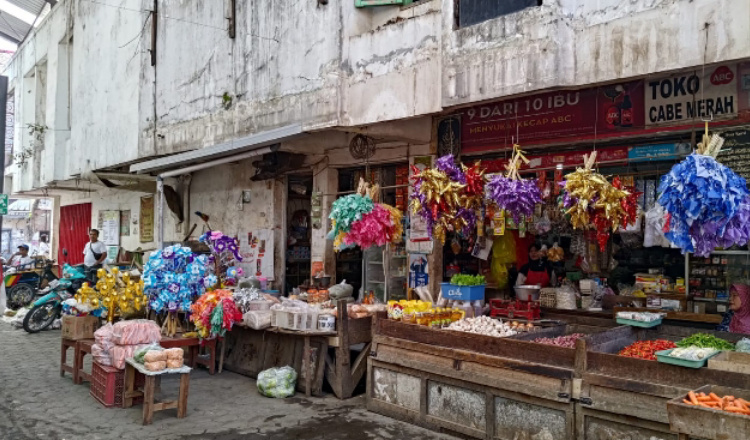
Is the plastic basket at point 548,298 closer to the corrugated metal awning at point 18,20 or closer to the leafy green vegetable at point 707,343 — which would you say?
the leafy green vegetable at point 707,343

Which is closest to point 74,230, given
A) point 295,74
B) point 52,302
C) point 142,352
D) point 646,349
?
point 52,302

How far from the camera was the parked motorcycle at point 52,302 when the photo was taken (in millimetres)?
12078

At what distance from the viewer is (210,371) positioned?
337 inches

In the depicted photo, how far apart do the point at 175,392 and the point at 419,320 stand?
3.39 meters

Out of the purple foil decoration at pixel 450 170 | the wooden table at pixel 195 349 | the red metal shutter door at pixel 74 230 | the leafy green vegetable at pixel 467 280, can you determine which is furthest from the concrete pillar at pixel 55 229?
the purple foil decoration at pixel 450 170

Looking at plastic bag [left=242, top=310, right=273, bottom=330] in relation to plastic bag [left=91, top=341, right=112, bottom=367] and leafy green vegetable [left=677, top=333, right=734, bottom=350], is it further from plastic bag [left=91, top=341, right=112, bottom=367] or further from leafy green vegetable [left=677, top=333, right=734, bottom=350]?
leafy green vegetable [left=677, top=333, right=734, bottom=350]

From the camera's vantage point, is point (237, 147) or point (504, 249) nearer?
point (504, 249)

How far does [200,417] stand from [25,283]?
11495 mm

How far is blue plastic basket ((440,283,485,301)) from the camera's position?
24.7 feet

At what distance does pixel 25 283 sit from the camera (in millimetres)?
15375

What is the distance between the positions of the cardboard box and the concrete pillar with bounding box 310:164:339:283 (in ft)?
13.1

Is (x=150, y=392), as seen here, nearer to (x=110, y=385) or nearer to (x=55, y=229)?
(x=110, y=385)

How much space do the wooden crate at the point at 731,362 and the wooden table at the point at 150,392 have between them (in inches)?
197

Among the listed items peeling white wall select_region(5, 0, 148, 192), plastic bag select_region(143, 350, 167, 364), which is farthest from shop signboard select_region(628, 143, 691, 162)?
peeling white wall select_region(5, 0, 148, 192)
